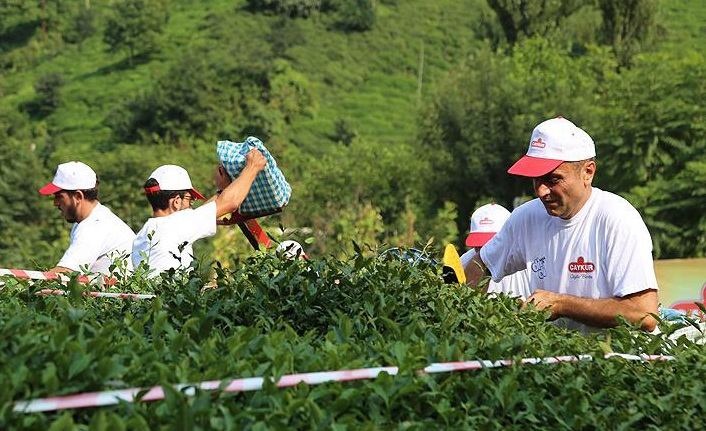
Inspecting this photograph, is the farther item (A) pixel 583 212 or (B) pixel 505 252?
(B) pixel 505 252

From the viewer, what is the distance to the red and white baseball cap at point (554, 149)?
195 inches

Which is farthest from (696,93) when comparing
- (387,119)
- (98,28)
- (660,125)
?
(98,28)

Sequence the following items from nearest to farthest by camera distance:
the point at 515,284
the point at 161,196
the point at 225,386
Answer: the point at 225,386
the point at 515,284
the point at 161,196

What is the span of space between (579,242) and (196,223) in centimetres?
220

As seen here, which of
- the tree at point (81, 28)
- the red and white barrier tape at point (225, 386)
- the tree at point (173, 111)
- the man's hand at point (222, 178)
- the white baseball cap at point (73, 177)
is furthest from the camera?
the tree at point (81, 28)

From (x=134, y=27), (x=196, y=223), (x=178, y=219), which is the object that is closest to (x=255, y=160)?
(x=196, y=223)

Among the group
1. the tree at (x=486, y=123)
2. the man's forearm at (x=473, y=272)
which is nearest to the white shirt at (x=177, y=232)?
the man's forearm at (x=473, y=272)

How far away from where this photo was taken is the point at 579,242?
4.98 m

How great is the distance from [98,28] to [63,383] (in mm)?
83847

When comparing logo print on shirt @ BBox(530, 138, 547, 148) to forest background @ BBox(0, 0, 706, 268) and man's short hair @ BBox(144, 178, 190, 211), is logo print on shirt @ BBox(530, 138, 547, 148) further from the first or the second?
man's short hair @ BBox(144, 178, 190, 211)

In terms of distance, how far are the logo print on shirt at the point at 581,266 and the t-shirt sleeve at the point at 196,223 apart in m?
2.02

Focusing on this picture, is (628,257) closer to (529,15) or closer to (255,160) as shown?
(255,160)

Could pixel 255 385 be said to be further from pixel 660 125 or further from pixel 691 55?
pixel 691 55

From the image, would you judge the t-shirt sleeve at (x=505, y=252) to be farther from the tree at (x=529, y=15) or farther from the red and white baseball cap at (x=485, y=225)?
the tree at (x=529, y=15)
